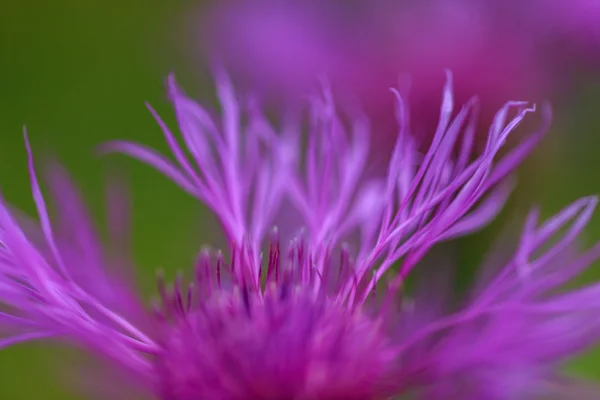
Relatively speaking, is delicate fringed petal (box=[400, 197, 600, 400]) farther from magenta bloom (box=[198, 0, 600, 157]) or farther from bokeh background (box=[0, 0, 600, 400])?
magenta bloom (box=[198, 0, 600, 157])

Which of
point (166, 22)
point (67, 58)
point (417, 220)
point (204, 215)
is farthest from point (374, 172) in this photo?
point (67, 58)

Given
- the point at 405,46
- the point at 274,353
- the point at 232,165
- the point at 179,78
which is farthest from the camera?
the point at 179,78

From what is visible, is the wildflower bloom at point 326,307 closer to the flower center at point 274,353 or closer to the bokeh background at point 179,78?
the flower center at point 274,353

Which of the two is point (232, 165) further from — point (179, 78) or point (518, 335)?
point (179, 78)

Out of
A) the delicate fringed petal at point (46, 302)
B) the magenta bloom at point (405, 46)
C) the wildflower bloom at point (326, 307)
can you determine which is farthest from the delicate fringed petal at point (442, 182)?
the magenta bloom at point (405, 46)

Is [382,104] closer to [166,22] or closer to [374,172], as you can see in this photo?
[374,172]

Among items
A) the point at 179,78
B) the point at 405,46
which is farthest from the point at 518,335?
the point at 179,78
